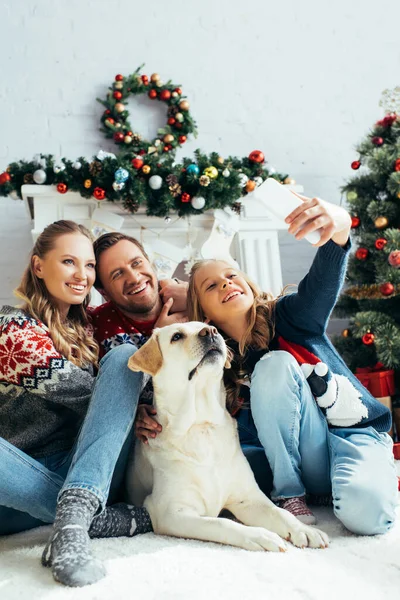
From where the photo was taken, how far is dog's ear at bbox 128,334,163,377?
1288 mm

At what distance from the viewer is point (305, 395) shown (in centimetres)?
141

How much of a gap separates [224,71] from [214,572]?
2.92 meters

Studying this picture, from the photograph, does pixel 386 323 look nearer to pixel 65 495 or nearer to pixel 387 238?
pixel 387 238

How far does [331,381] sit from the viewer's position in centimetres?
147

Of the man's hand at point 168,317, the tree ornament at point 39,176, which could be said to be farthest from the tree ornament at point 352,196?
the tree ornament at point 39,176

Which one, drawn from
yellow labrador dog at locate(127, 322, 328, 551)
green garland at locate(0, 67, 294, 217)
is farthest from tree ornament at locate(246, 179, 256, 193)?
yellow labrador dog at locate(127, 322, 328, 551)

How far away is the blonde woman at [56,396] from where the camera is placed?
3.96 feet

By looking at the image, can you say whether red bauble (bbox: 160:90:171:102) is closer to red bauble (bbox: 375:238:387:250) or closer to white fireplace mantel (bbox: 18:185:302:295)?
white fireplace mantel (bbox: 18:185:302:295)

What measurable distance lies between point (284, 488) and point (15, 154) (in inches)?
92.8

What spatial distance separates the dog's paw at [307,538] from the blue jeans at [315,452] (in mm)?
118

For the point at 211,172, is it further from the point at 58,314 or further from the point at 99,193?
the point at 58,314

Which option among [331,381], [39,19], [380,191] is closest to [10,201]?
[39,19]

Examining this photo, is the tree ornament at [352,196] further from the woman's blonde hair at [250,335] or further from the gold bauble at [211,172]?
the woman's blonde hair at [250,335]

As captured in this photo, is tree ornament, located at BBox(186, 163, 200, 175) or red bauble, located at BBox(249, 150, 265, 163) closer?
tree ornament, located at BBox(186, 163, 200, 175)
